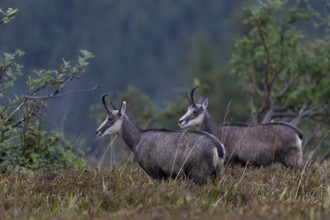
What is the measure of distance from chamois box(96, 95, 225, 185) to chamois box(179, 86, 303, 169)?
1602 mm

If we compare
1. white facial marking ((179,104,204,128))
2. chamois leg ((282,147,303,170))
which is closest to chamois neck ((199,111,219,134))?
white facial marking ((179,104,204,128))

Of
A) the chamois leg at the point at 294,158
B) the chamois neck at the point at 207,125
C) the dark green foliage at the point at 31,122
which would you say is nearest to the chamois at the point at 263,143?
the chamois leg at the point at 294,158

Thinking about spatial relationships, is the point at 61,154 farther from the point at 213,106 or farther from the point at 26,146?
the point at 213,106

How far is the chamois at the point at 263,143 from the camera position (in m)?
13.6

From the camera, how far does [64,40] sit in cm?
18262

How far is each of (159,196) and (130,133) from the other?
327cm

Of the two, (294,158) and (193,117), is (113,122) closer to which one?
(193,117)

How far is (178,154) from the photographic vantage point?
11758 millimetres

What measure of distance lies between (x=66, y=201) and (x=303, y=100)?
34.3ft

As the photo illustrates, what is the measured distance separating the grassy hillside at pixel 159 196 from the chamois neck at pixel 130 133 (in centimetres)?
64

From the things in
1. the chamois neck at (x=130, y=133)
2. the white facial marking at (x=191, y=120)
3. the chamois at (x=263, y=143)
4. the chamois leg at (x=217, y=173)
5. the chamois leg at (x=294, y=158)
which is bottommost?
the chamois leg at (x=294, y=158)

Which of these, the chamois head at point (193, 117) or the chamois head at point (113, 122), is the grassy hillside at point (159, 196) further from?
the chamois head at point (193, 117)

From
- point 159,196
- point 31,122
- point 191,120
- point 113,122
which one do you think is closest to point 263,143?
point 191,120

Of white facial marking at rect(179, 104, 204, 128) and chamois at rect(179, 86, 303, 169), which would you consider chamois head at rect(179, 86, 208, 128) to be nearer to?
white facial marking at rect(179, 104, 204, 128)
